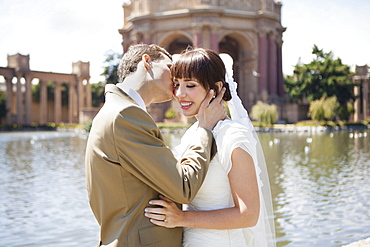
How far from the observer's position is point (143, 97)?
2236 mm

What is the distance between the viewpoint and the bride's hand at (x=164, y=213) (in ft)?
6.47

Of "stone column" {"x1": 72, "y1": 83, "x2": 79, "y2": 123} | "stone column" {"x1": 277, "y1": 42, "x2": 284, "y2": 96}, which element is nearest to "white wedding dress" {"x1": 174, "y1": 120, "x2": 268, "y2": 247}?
"stone column" {"x1": 277, "y1": 42, "x2": 284, "y2": 96}

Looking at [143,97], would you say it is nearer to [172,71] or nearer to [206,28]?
[172,71]

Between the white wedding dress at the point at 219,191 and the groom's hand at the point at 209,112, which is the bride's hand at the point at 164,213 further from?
the groom's hand at the point at 209,112

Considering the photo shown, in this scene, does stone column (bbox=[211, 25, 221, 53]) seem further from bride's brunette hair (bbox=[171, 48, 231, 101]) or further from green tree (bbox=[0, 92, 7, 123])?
bride's brunette hair (bbox=[171, 48, 231, 101])

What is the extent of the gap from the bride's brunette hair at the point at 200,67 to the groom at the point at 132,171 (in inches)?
12.5

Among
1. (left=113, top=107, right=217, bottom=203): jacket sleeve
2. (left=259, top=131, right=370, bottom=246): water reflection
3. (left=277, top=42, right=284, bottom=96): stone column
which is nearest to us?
(left=113, top=107, right=217, bottom=203): jacket sleeve

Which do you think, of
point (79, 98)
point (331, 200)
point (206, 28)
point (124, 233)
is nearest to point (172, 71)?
point (124, 233)

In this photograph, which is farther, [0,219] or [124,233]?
[0,219]

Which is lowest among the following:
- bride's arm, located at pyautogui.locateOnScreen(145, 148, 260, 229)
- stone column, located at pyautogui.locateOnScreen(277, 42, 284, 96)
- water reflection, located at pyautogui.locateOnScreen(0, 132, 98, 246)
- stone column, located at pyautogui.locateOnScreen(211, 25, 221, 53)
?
water reflection, located at pyautogui.locateOnScreen(0, 132, 98, 246)

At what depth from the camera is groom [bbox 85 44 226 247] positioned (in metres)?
1.88

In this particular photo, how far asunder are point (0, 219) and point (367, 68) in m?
52.9

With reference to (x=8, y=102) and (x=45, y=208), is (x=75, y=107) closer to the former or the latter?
(x=8, y=102)

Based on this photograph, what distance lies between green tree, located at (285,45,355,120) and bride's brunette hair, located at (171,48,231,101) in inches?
1642
